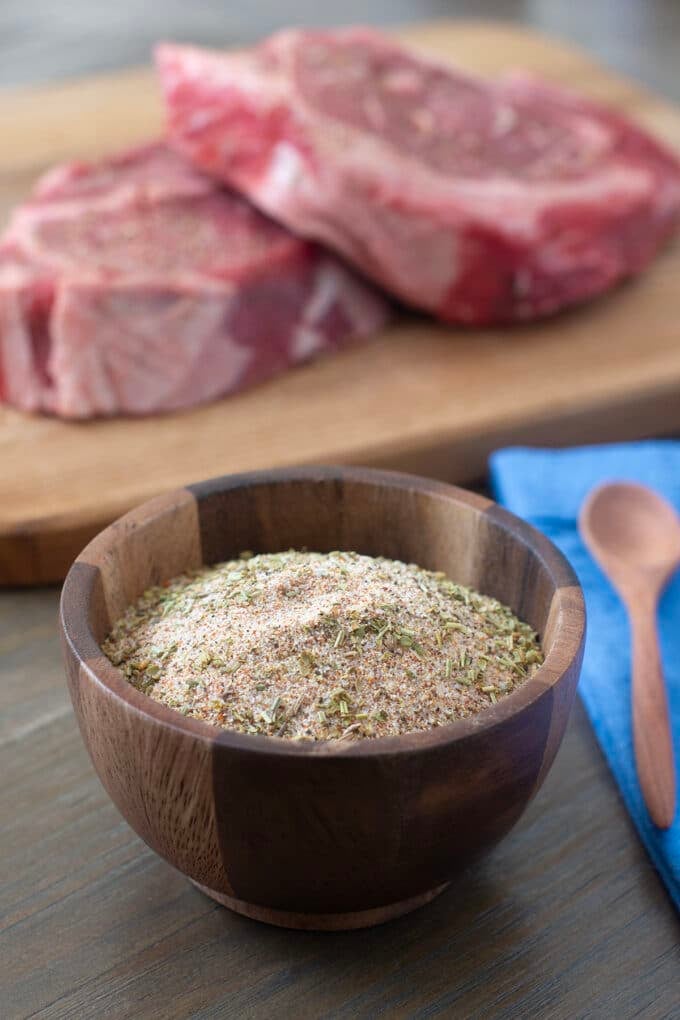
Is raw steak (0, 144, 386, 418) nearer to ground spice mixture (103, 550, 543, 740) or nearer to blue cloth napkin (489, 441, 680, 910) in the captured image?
blue cloth napkin (489, 441, 680, 910)

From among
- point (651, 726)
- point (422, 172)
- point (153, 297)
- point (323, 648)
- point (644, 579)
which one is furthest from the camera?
point (422, 172)

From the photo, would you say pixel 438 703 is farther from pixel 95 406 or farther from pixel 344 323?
pixel 344 323

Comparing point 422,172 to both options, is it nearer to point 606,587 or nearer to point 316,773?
point 606,587

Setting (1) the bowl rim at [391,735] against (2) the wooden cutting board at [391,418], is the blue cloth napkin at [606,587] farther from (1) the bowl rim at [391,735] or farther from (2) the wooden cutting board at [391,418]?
(1) the bowl rim at [391,735]

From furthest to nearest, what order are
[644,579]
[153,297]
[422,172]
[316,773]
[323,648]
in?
[422,172]
[153,297]
[644,579]
[323,648]
[316,773]

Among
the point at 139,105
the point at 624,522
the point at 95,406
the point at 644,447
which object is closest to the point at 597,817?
the point at 624,522

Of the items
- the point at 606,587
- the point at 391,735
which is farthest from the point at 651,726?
the point at 391,735

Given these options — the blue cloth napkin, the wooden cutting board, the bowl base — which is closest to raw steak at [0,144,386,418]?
the wooden cutting board
